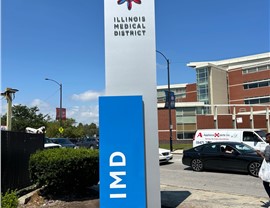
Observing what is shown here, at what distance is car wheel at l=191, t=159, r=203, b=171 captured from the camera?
16219mm

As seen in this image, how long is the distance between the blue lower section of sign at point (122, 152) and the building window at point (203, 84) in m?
70.0

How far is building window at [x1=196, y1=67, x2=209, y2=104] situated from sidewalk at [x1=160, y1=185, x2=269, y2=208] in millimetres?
65380

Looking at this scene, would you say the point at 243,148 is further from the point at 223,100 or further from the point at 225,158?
the point at 223,100

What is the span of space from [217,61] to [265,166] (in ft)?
278

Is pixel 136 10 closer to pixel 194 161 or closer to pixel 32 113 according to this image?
pixel 194 161

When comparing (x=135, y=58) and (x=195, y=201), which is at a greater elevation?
(x=135, y=58)

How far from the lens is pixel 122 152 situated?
5.78m

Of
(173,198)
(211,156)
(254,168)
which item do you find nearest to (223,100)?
(211,156)

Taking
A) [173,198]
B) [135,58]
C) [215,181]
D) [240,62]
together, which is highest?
[240,62]

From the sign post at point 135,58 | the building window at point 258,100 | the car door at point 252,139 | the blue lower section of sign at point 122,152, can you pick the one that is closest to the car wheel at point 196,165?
the car door at point 252,139

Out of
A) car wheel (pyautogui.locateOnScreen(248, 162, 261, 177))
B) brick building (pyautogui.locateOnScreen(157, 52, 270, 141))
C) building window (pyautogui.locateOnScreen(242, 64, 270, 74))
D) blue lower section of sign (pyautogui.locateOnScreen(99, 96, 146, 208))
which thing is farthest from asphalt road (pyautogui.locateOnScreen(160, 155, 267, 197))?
building window (pyautogui.locateOnScreen(242, 64, 270, 74))

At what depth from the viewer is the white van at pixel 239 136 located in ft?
63.2

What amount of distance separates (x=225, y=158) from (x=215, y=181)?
2458 mm

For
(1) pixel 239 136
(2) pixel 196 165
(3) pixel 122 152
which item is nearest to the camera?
(3) pixel 122 152
